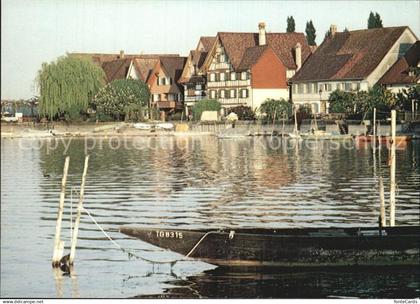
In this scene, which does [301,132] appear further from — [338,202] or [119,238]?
[119,238]

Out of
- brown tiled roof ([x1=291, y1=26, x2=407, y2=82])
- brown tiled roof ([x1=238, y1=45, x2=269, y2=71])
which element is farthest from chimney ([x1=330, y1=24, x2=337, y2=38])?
brown tiled roof ([x1=238, y1=45, x2=269, y2=71])

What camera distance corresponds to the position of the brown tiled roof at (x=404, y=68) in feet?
381

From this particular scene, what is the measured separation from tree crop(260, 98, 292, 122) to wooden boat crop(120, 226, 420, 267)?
97057 mm

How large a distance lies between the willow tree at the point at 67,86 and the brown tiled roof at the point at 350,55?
29936 mm

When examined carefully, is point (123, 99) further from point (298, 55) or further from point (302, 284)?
point (302, 284)

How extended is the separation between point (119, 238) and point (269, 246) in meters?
8.84

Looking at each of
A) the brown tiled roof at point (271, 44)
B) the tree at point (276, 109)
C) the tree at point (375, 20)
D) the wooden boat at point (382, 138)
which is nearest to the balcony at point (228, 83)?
the brown tiled roof at point (271, 44)

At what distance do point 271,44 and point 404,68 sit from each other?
2869 cm

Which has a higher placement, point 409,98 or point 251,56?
point 251,56

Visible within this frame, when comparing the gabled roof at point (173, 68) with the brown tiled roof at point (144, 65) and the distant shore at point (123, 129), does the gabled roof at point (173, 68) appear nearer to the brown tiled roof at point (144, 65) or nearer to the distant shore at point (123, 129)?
the brown tiled roof at point (144, 65)

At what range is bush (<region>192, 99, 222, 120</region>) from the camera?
459 ft

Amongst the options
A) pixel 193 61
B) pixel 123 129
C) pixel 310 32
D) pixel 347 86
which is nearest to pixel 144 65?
pixel 193 61

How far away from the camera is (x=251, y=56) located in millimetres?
141375

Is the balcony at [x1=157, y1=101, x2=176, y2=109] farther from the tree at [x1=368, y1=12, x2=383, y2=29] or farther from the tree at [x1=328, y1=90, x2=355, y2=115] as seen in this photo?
the tree at [x1=328, y1=90, x2=355, y2=115]
